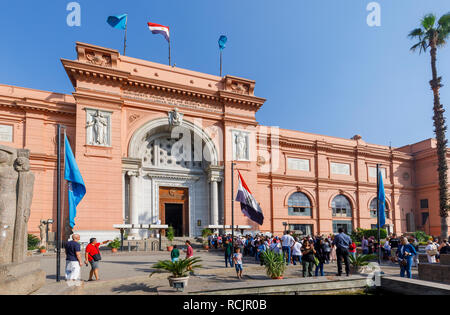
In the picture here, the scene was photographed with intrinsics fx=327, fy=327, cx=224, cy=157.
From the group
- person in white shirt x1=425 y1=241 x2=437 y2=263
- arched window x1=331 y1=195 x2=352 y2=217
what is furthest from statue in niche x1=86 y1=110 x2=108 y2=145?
arched window x1=331 y1=195 x2=352 y2=217

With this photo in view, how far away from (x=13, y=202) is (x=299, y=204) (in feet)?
98.7

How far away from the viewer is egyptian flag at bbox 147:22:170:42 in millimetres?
30872

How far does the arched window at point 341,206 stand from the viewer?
1440 inches

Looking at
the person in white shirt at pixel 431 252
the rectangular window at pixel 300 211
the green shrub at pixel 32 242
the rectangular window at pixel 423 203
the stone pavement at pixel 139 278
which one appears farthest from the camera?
the rectangular window at pixel 423 203

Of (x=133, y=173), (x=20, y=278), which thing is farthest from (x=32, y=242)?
(x=20, y=278)

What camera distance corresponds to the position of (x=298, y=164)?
1399 inches

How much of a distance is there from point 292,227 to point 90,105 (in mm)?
22241

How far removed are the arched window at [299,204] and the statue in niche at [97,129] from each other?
19459mm

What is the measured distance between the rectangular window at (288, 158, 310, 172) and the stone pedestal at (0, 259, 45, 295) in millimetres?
29206

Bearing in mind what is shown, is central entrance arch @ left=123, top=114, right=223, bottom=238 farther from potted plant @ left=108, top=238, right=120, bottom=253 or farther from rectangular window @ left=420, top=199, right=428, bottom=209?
rectangular window @ left=420, top=199, right=428, bottom=209

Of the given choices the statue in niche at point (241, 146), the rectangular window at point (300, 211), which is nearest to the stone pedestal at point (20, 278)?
the statue in niche at point (241, 146)

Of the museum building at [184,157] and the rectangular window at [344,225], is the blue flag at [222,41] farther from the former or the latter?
the rectangular window at [344,225]

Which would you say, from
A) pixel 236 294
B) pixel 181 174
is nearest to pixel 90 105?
pixel 181 174

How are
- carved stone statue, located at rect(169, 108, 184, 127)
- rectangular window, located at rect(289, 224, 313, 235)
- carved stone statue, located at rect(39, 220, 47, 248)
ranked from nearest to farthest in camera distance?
carved stone statue, located at rect(39, 220, 47, 248), carved stone statue, located at rect(169, 108, 184, 127), rectangular window, located at rect(289, 224, 313, 235)
